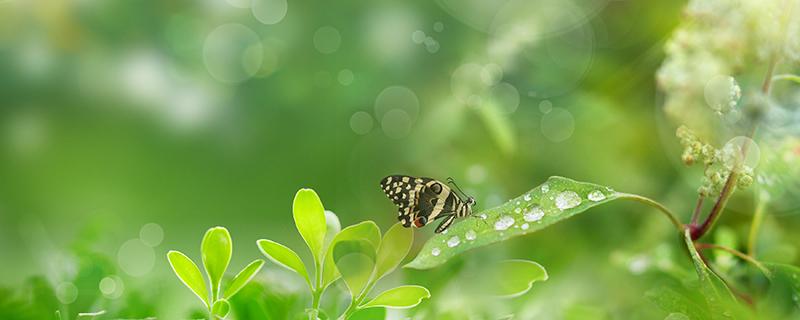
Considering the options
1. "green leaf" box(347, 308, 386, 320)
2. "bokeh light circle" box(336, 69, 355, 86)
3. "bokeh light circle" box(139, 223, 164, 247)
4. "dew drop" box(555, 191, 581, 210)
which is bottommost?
"green leaf" box(347, 308, 386, 320)

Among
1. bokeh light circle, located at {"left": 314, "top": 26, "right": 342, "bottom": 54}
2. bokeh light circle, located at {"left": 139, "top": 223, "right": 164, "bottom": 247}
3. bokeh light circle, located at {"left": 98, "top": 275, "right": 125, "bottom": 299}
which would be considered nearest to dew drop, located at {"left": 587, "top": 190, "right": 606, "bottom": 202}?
bokeh light circle, located at {"left": 98, "top": 275, "right": 125, "bottom": 299}

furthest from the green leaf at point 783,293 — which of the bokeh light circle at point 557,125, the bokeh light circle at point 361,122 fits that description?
the bokeh light circle at point 361,122

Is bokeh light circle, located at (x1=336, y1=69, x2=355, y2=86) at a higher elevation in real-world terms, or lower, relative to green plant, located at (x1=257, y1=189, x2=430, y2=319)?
higher

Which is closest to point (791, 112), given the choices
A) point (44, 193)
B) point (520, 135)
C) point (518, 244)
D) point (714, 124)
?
point (714, 124)

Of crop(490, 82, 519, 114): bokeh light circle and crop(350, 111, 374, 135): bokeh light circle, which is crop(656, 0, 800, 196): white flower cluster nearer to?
crop(490, 82, 519, 114): bokeh light circle

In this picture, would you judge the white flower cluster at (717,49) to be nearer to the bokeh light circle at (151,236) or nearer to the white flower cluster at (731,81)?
the white flower cluster at (731,81)

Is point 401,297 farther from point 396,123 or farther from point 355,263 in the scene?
point 396,123
